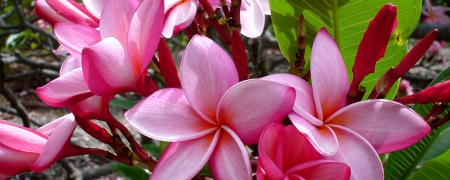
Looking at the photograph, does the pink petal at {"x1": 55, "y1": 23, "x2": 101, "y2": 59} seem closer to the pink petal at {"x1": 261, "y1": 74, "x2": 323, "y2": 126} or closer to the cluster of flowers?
the cluster of flowers

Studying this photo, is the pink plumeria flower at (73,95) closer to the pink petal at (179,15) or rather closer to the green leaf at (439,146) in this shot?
the pink petal at (179,15)

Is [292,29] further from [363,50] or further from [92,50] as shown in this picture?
[92,50]

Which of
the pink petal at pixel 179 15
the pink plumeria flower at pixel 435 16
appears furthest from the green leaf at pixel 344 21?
the pink plumeria flower at pixel 435 16

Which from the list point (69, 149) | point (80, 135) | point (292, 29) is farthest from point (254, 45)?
point (80, 135)

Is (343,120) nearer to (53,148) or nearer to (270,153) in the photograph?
(270,153)

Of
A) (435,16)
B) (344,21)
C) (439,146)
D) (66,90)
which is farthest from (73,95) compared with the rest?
(435,16)

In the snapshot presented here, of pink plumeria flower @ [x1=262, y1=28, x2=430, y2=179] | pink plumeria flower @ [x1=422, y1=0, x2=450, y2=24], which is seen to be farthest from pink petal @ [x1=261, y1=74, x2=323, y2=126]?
pink plumeria flower @ [x1=422, y1=0, x2=450, y2=24]
